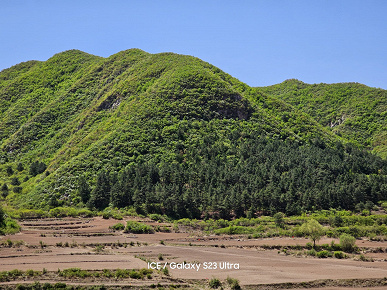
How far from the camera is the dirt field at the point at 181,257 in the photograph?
37.5 m

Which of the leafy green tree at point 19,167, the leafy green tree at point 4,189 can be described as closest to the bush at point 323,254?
the leafy green tree at point 4,189

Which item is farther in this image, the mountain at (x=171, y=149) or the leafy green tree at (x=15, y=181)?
the leafy green tree at (x=15, y=181)

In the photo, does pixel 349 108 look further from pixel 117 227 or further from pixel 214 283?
pixel 214 283

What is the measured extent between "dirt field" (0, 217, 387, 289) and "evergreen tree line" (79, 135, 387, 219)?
10821mm

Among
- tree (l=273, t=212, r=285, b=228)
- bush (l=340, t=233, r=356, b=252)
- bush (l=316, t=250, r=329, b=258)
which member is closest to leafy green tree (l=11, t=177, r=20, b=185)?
tree (l=273, t=212, r=285, b=228)

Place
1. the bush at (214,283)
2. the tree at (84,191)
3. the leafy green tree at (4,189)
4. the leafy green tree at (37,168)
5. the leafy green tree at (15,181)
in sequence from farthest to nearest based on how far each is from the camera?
1. the leafy green tree at (37,168)
2. the leafy green tree at (15,181)
3. the leafy green tree at (4,189)
4. the tree at (84,191)
5. the bush at (214,283)

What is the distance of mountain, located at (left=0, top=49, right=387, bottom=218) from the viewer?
7019 centimetres

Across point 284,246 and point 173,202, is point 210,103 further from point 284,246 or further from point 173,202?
point 284,246

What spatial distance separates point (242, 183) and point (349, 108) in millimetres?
87157

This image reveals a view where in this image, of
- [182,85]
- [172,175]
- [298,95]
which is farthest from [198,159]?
[298,95]

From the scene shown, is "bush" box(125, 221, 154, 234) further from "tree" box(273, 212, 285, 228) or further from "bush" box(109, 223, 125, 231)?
"tree" box(273, 212, 285, 228)

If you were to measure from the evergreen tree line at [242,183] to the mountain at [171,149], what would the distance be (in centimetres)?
20

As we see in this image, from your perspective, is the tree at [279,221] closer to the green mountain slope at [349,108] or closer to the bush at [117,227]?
the bush at [117,227]

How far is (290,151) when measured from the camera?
86.1m
